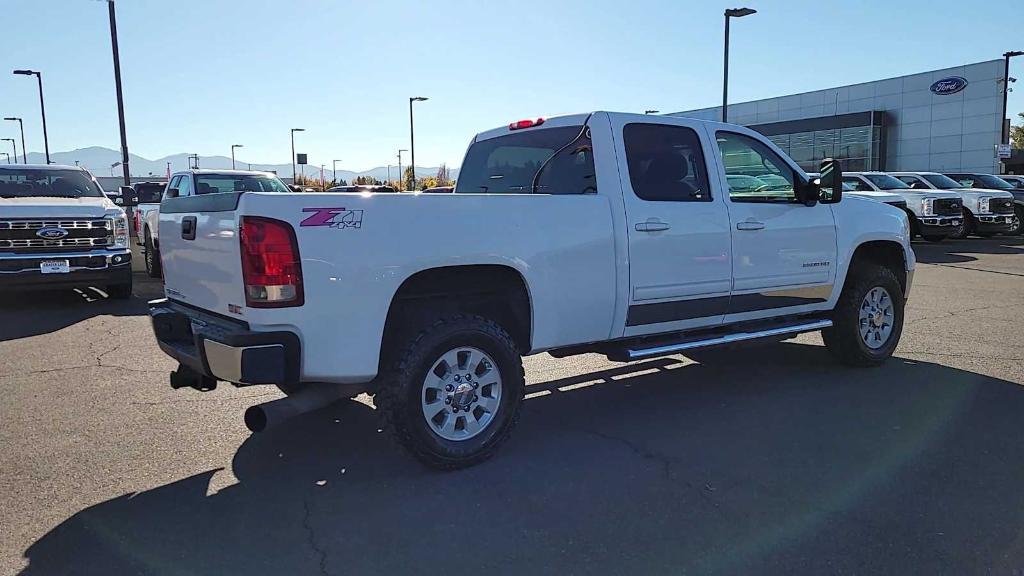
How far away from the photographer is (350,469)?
414 centimetres

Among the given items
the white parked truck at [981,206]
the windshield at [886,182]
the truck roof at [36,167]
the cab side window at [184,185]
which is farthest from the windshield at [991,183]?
the truck roof at [36,167]

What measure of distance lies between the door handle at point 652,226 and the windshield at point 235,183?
872 cm

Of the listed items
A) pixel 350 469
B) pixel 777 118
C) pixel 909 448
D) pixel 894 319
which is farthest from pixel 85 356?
pixel 777 118

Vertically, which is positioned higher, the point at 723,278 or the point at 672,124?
the point at 672,124

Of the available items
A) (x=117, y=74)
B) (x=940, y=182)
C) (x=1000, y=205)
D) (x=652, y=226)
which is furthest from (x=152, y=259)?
(x=1000, y=205)

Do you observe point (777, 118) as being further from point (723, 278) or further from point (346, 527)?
point (346, 527)

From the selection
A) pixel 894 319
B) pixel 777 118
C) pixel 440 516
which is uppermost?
pixel 777 118

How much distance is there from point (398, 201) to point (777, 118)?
4431 centimetres

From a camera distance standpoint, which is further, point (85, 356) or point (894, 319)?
point (85, 356)

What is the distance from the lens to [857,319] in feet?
20.1

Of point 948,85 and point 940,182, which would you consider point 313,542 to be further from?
point 948,85

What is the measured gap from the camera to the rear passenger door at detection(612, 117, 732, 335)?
15.5ft

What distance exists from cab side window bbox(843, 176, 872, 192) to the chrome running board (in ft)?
46.5

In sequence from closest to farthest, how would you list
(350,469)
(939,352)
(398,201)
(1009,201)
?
(398,201)
(350,469)
(939,352)
(1009,201)
